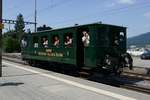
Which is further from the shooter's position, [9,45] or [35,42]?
[9,45]

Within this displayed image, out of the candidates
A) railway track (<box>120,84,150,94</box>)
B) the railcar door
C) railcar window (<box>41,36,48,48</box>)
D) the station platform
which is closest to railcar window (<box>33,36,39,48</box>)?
railcar window (<box>41,36,48,48</box>)

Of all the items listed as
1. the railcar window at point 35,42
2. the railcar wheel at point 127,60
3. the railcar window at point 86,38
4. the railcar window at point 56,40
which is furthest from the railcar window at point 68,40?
the railcar window at point 35,42

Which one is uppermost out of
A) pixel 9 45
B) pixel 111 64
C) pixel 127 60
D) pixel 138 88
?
pixel 9 45

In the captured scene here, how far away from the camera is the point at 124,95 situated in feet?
34.0

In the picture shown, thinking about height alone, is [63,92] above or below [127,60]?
below

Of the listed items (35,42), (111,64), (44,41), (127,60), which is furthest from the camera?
(35,42)

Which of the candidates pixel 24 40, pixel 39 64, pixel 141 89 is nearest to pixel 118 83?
pixel 141 89

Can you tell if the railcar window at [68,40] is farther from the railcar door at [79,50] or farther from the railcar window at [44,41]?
the railcar window at [44,41]

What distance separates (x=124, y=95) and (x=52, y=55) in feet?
30.9

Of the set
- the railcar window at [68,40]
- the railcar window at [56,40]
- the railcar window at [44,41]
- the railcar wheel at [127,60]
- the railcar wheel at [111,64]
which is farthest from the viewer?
the railcar window at [44,41]

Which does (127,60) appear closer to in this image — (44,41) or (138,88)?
(138,88)

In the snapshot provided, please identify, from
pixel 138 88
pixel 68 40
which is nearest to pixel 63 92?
pixel 138 88

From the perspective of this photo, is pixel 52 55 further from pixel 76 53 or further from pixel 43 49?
pixel 76 53

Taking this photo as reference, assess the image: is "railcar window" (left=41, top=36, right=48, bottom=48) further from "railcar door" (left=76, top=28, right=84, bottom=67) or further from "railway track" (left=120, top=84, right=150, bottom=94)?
"railway track" (left=120, top=84, right=150, bottom=94)
